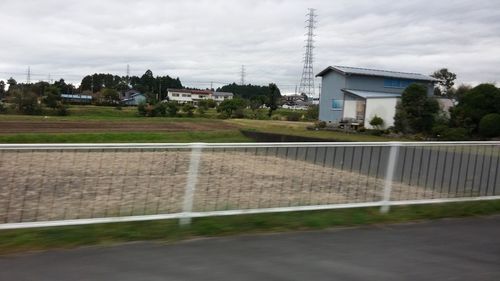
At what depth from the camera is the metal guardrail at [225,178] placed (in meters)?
5.83

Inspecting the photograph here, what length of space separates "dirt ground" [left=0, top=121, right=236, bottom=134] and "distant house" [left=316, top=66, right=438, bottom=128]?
992cm

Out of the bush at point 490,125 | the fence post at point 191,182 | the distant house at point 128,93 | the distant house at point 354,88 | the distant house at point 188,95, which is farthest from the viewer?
the distant house at point 188,95

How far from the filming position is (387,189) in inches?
277

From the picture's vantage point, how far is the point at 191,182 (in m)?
5.93

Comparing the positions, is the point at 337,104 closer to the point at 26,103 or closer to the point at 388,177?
the point at 26,103

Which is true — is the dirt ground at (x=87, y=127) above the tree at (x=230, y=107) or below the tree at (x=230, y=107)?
below

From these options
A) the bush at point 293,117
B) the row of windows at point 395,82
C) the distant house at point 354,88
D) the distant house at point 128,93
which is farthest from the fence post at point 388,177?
the distant house at point 128,93

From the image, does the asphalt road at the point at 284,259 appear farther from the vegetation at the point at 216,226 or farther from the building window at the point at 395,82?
the building window at the point at 395,82

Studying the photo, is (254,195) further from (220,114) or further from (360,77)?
(220,114)

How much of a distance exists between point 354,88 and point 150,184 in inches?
1522

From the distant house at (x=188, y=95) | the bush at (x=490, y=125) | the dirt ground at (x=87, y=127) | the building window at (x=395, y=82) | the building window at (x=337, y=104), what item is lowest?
the dirt ground at (x=87, y=127)

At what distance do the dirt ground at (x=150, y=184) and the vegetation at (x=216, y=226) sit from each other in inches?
11.5

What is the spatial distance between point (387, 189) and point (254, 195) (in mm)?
1963

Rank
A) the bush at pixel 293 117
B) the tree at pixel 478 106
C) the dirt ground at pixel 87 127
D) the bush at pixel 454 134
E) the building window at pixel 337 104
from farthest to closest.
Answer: the bush at pixel 293 117
the building window at pixel 337 104
the dirt ground at pixel 87 127
the tree at pixel 478 106
the bush at pixel 454 134
